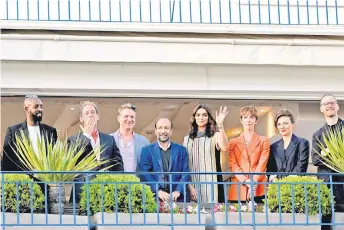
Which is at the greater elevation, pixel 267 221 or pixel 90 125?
pixel 90 125

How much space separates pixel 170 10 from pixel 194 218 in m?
3.75

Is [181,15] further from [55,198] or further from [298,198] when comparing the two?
[55,198]

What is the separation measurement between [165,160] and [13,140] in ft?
7.23

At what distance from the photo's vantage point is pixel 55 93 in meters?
22.6

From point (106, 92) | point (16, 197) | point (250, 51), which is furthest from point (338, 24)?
point (16, 197)

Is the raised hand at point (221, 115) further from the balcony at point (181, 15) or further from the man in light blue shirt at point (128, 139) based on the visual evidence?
the balcony at point (181, 15)

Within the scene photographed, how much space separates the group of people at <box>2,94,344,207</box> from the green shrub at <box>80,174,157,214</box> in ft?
3.01

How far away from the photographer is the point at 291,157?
22.6 meters

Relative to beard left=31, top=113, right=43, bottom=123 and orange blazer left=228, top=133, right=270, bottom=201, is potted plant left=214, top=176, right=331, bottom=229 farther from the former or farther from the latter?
beard left=31, top=113, right=43, bottom=123

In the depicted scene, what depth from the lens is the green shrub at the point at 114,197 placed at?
2064cm

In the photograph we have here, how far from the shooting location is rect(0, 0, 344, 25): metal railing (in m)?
22.7

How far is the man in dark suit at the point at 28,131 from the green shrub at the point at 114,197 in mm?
1397

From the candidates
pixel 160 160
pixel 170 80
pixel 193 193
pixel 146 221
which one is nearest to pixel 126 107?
pixel 170 80

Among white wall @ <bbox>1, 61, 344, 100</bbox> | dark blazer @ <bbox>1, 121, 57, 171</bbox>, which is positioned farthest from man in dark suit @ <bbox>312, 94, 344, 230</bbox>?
dark blazer @ <bbox>1, 121, 57, 171</bbox>
